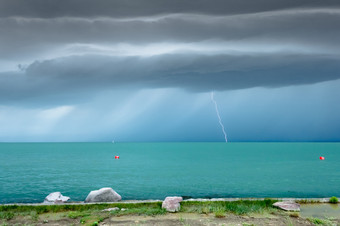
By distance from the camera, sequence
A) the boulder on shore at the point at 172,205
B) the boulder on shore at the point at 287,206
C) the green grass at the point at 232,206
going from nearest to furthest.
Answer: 1. the green grass at the point at 232,206
2. the boulder on shore at the point at 172,205
3. the boulder on shore at the point at 287,206

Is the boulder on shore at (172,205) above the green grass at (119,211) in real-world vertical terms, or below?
above

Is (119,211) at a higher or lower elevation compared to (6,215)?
higher

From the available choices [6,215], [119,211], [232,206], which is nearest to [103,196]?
[119,211]

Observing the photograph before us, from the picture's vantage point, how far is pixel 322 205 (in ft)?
57.9

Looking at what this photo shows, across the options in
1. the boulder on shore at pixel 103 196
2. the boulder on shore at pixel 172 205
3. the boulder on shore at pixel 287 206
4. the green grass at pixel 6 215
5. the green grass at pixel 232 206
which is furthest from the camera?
the boulder on shore at pixel 103 196

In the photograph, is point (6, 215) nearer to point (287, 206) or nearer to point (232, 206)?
point (232, 206)

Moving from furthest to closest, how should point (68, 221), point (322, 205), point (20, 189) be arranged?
point (20, 189) → point (322, 205) → point (68, 221)

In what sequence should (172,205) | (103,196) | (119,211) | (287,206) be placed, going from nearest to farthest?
(119,211), (172,205), (287,206), (103,196)

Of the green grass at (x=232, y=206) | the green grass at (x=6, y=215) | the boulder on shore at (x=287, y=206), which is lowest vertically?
the green grass at (x=6, y=215)

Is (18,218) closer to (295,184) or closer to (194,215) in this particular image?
(194,215)

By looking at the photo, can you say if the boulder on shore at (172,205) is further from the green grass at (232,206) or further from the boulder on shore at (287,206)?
the boulder on shore at (287,206)

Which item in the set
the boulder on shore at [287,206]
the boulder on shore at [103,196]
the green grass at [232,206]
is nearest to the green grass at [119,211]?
the green grass at [232,206]

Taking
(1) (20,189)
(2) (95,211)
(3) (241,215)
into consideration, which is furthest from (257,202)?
(1) (20,189)

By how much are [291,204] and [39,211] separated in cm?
1583
